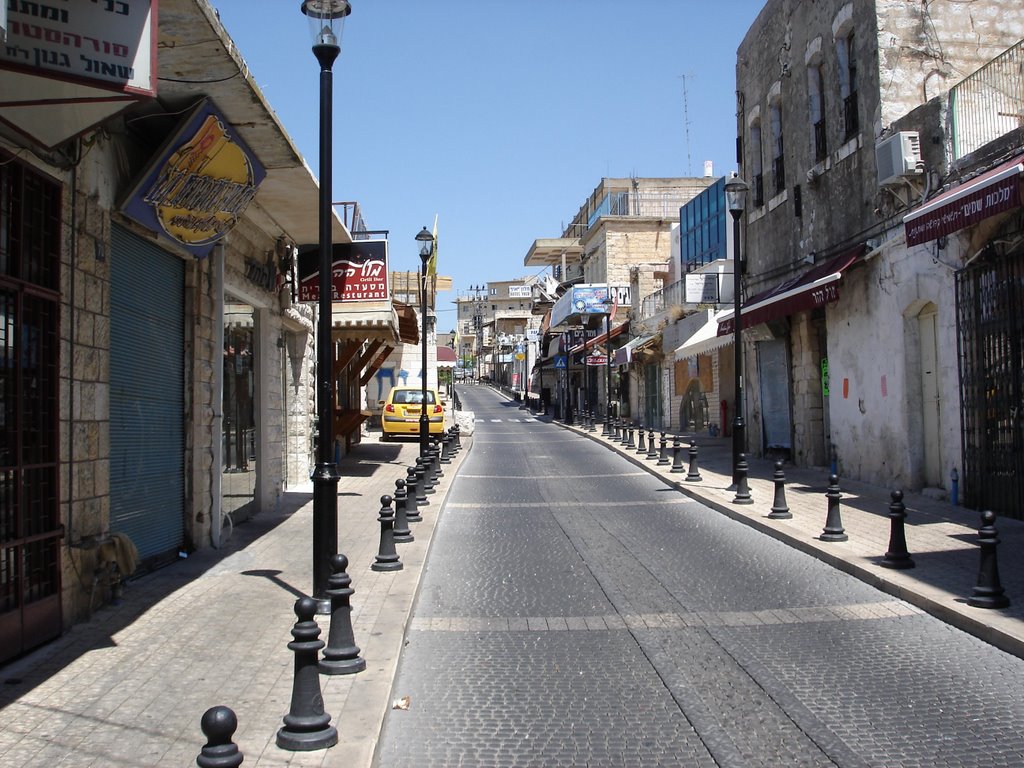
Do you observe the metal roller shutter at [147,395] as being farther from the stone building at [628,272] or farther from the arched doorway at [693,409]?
the stone building at [628,272]

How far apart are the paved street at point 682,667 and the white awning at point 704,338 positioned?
35.1 feet

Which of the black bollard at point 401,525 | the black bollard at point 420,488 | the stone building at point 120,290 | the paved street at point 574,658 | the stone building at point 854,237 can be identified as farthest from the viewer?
the black bollard at point 420,488

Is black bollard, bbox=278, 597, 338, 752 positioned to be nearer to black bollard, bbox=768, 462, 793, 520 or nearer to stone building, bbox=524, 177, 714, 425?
black bollard, bbox=768, 462, 793, 520

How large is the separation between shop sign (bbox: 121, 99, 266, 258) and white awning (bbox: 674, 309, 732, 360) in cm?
1342

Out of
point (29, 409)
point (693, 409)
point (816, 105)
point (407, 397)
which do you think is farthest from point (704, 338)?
point (29, 409)

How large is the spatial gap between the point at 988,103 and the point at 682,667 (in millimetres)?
10692

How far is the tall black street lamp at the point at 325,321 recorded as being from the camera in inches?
277

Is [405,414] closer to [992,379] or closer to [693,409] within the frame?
[693,409]

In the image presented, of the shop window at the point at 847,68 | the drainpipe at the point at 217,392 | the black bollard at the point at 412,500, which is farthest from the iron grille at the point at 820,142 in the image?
the drainpipe at the point at 217,392

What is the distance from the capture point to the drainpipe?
10312 mm

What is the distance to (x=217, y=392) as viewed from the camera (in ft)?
34.3

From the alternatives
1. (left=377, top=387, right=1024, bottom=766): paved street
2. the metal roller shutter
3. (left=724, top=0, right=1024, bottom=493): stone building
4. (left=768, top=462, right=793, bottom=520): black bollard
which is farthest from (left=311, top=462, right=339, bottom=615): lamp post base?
(left=724, top=0, right=1024, bottom=493): stone building

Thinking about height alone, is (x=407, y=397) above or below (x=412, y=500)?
above

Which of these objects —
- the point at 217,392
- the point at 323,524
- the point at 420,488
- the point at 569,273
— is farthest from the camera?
the point at 569,273
